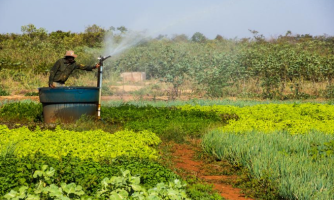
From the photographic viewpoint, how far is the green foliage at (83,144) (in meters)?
6.97

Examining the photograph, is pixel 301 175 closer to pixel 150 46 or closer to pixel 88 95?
pixel 88 95

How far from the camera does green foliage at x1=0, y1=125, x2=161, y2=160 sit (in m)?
6.97

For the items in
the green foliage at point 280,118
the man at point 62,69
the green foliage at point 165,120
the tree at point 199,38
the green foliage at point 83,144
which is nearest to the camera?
the green foliage at point 83,144

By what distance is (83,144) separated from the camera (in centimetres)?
753

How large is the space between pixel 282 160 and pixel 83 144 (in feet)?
9.62

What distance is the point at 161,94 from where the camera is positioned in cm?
2075

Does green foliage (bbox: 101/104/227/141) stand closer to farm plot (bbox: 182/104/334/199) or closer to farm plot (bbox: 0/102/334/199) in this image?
farm plot (bbox: 0/102/334/199)

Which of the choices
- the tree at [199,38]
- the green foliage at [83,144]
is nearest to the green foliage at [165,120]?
the green foliage at [83,144]

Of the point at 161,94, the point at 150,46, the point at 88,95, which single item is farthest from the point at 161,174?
the point at 150,46

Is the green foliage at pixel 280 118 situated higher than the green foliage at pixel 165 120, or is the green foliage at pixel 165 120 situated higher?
the green foliage at pixel 280 118

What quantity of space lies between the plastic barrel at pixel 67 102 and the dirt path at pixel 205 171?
3084 mm

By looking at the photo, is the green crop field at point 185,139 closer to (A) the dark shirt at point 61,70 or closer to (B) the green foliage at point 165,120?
(B) the green foliage at point 165,120

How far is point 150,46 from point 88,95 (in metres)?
24.4

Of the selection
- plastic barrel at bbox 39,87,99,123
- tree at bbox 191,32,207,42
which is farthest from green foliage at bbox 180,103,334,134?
tree at bbox 191,32,207,42
